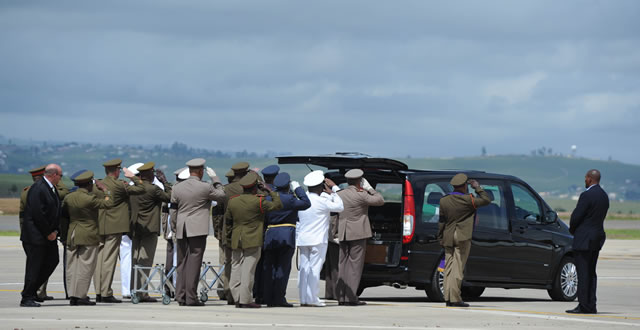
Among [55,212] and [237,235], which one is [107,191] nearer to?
[55,212]

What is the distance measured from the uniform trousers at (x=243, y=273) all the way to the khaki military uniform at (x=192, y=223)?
0.46 metres

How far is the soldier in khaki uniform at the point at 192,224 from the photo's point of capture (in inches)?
528

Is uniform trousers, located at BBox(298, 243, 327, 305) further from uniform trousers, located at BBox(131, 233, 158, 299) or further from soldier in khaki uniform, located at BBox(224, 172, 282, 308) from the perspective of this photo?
uniform trousers, located at BBox(131, 233, 158, 299)

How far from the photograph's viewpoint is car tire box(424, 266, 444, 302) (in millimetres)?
14555

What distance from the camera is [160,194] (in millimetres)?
14000

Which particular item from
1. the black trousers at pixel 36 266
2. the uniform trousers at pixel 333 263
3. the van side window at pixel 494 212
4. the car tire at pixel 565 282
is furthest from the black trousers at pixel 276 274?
the car tire at pixel 565 282

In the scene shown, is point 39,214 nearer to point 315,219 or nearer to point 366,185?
point 315,219

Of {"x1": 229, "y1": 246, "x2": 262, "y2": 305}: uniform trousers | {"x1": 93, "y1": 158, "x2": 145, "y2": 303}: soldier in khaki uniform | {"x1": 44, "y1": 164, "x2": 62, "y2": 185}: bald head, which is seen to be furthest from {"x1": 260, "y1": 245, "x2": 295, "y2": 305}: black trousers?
{"x1": 44, "y1": 164, "x2": 62, "y2": 185}: bald head

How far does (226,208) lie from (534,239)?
480 cm

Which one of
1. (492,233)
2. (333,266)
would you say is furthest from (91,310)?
(492,233)

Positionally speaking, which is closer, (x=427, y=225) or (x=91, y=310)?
(x=91, y=310)

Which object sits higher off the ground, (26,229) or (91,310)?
(26,229)

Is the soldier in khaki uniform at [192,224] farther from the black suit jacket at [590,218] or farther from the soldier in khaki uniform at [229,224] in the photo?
the black suit jacket at [590,218]

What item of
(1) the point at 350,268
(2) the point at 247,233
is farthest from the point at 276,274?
(1) the point at 350,268
